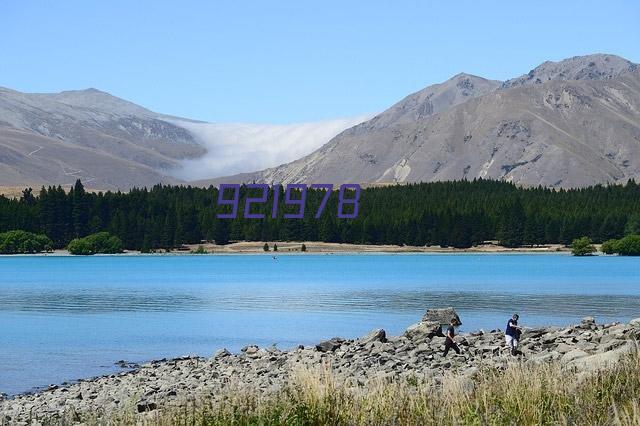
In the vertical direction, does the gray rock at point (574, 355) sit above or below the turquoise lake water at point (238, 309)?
above

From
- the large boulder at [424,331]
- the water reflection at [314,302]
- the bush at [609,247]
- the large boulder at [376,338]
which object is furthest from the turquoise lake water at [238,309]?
the bush at [609,247]

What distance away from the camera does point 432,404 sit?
17.8 meters

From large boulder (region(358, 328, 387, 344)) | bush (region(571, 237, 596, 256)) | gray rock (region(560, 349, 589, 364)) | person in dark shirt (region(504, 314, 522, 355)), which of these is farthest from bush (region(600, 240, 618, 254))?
gray rock (region(560, 349, 589, 364))

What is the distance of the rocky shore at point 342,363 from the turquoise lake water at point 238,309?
420 cm

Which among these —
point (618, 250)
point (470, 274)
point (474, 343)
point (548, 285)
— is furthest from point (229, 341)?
point (618, 250)

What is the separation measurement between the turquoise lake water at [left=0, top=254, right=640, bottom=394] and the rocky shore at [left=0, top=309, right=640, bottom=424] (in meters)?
4.20

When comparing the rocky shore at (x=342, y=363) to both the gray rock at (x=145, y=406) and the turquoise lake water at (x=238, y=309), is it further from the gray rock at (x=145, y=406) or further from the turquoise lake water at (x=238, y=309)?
the turquoise lake water at (x=238, y=309)

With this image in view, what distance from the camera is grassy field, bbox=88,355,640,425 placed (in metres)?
16.9

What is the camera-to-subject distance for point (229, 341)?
168 ft

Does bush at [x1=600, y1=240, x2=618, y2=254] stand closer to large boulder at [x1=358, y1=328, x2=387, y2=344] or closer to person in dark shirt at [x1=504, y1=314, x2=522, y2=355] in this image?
large boulder at [x1=358, y1=328, x2=387, y2=344]

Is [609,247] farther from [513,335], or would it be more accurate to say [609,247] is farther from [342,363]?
[342,363]

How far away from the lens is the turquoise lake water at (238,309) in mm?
48188

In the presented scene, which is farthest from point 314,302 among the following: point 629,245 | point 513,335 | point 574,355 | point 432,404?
point 629,245

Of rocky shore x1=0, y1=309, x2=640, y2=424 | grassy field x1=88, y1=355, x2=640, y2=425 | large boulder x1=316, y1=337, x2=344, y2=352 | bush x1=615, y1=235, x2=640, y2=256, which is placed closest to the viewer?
grassy field x1=88, y1=355, x2=640, y2=425
